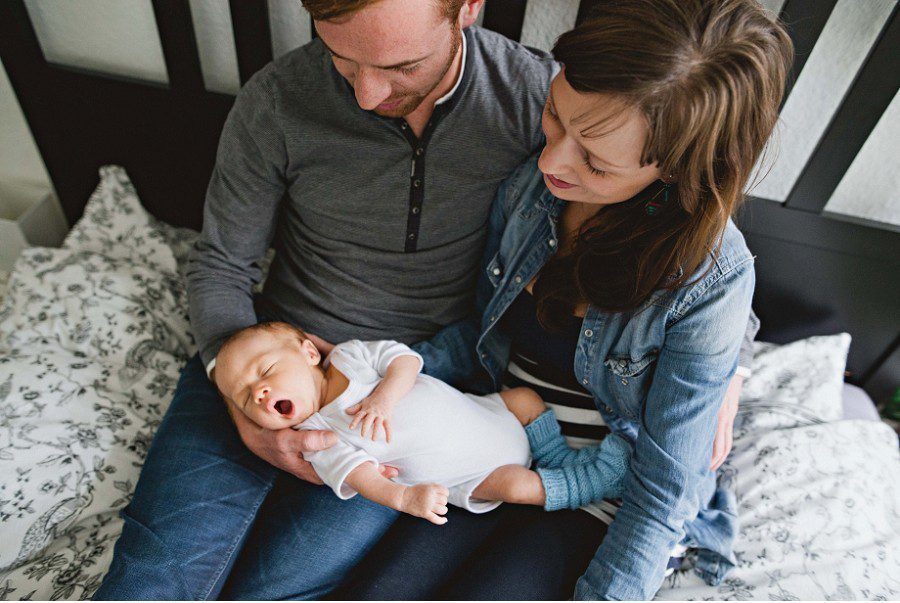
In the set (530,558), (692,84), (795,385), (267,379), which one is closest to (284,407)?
(267,379)

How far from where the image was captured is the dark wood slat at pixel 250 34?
1327 mm

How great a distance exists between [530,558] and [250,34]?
132 cm

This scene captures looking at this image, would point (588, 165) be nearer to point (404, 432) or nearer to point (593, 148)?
point (593, 148)

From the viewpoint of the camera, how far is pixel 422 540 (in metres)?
1.12

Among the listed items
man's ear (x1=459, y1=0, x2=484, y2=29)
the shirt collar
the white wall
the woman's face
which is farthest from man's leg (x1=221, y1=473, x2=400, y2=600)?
the white wall

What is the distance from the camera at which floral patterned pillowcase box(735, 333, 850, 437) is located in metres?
1.39

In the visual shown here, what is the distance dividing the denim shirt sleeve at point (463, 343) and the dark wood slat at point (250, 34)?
2.27 ft

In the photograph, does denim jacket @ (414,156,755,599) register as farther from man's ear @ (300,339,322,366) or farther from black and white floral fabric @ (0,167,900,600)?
man's ear @ (300,339,322,366)

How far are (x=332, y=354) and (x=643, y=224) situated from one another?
0.70 meters

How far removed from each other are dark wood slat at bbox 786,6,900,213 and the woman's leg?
0.93 meters

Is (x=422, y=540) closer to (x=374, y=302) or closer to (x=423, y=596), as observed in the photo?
(x=423, y=596)

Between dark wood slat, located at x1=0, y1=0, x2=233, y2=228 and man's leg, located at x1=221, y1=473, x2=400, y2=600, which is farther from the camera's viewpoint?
dark wood slat, located at x1=0, y1=0, x2=233, y2=228

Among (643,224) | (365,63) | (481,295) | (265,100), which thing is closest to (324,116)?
(265,100)

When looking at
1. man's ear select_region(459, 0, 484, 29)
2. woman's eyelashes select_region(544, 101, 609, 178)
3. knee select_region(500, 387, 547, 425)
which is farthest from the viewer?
knee select_region(500, 387, 547, 425)
